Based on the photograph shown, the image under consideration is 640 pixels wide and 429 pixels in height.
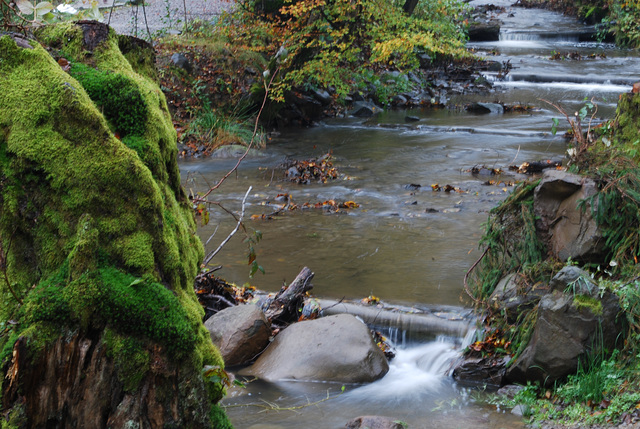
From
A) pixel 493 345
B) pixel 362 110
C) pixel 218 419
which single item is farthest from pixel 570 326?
pixel 362 110

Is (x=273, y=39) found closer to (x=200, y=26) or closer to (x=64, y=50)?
(x=200, y=26)

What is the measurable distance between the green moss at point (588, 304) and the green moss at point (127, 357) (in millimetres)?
3411

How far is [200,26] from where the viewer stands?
1848 centimetres

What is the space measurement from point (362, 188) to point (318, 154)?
283 centimetres

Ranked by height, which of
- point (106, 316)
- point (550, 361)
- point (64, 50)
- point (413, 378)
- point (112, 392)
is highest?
point (64, 50)

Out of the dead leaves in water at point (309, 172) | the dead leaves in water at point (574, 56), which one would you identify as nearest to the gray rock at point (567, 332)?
the dead leaves in water at point (309, 172)

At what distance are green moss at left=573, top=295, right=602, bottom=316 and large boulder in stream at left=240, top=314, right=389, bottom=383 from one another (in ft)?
5.65

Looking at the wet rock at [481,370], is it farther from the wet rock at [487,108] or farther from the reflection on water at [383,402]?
the wet rock at [487,108]

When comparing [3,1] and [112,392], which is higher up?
[3,1]

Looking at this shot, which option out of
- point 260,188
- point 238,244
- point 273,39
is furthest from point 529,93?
point 238,244

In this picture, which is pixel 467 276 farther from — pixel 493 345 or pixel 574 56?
pixel 574 56

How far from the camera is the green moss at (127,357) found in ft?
7.80

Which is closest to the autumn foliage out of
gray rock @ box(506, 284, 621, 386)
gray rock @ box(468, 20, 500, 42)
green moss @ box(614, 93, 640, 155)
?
Answer: green moss @ box(614, 93, 640, 155)

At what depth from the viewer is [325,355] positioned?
5.39 meters
